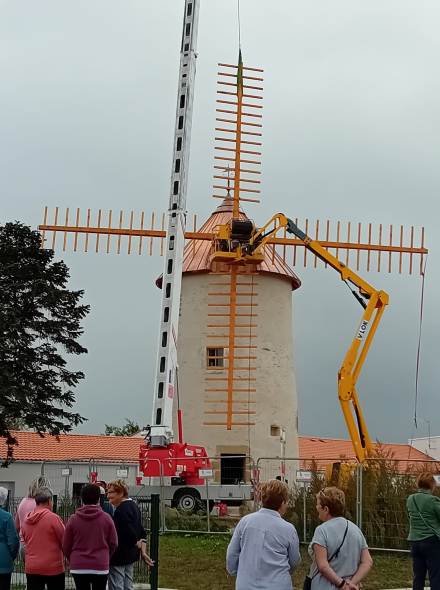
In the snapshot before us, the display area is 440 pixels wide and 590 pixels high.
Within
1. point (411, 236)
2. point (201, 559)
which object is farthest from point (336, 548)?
point (411, 236)

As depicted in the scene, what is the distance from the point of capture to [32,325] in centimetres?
3431

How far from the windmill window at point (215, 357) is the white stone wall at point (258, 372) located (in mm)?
143

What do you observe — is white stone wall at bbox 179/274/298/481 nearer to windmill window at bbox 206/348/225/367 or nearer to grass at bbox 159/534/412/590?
windmill window at bbox 206/348/225/367

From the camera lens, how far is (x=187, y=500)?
78.3 ft

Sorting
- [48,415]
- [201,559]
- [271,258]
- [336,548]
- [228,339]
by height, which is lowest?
[201,559]

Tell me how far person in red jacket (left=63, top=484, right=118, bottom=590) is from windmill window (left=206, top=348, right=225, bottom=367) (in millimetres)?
20990

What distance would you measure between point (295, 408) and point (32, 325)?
9894 millimetres

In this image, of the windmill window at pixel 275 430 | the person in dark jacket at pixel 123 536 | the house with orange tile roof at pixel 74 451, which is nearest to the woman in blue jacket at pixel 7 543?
the person in dark jacket at pixel 123 536

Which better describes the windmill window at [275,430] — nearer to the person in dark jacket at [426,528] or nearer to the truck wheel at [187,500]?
the truck wheel at [187,500]

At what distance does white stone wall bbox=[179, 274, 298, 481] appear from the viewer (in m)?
29.8

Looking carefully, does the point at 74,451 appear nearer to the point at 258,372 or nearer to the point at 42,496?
the point at 258,372

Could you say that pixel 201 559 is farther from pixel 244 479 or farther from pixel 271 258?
pixel 271 258

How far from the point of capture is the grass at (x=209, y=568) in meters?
14.3

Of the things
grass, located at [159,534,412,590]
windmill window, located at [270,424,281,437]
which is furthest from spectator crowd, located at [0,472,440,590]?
windmill window, located at [270,424,281,437]
